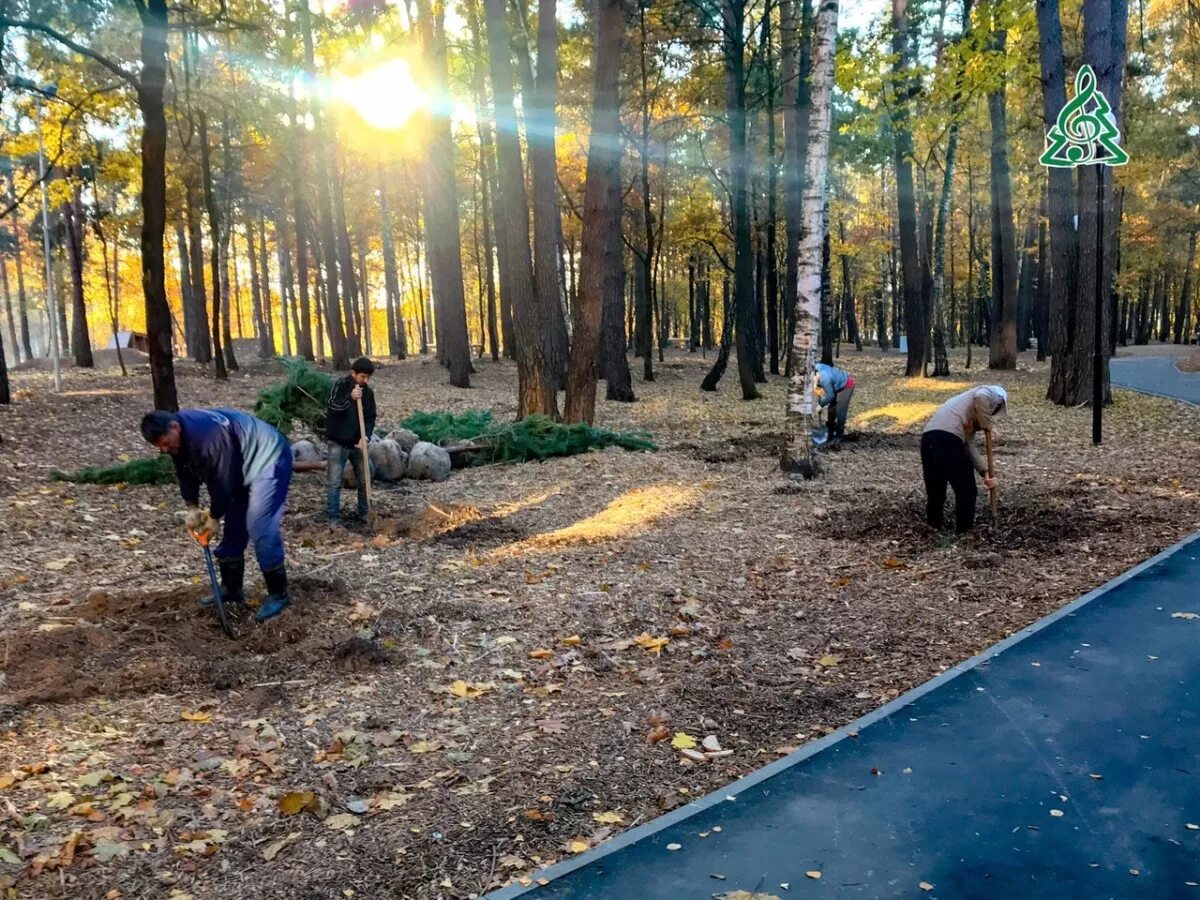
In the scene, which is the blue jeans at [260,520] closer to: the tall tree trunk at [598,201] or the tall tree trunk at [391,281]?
the tall tree trunk at [598,201]

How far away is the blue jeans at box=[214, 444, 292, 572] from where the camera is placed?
545cm

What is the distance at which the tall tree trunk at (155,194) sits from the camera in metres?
10.4

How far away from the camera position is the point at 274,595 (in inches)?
221

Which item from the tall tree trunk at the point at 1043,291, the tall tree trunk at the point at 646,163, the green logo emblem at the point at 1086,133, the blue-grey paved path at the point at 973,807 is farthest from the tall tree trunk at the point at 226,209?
the tall tree trunk at the point at 1043,291

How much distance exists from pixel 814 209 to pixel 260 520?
670 centimetres

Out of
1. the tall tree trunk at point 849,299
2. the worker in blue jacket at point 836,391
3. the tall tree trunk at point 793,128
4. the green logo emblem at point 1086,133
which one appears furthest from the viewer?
the tall tree trunk at point 849,299

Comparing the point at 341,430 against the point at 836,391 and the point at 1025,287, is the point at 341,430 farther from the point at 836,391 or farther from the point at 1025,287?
the point at 1025,287

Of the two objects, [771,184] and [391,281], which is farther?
[391,281]

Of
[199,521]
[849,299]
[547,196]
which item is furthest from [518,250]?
[849,299]

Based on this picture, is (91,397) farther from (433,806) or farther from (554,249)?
(433,806)

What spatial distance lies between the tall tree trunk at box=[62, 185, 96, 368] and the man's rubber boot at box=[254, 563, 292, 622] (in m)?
19.5

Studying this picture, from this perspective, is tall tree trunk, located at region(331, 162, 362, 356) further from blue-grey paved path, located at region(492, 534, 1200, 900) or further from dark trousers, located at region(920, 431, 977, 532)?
blue-grey paved path, located at region(492, 534, 1200, 900)

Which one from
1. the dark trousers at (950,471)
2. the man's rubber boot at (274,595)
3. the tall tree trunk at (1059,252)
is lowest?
the man's rubber boot at (274,595)

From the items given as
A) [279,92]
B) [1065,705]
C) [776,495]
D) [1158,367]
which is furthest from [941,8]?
[1065,705]
